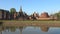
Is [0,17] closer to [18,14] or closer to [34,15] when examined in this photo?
[18,14]

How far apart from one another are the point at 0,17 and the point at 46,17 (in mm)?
20373

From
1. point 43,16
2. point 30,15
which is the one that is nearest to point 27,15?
point 30,15

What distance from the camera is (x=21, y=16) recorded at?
6994 cm

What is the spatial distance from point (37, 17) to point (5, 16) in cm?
1510

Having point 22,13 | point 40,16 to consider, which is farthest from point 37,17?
point 22,13

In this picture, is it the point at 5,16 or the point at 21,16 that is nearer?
the point at 21,16

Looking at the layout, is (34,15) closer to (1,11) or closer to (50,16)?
(50,16)

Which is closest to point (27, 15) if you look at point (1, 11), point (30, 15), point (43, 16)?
point (30, 15)

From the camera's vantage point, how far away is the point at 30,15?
74.1m

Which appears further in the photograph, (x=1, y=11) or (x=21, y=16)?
(x=1, y=11)

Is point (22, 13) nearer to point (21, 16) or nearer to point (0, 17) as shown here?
point (21, 16)

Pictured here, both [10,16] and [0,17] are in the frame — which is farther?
[10,16]

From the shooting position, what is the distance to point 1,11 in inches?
3004

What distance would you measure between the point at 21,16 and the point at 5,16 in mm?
9509
